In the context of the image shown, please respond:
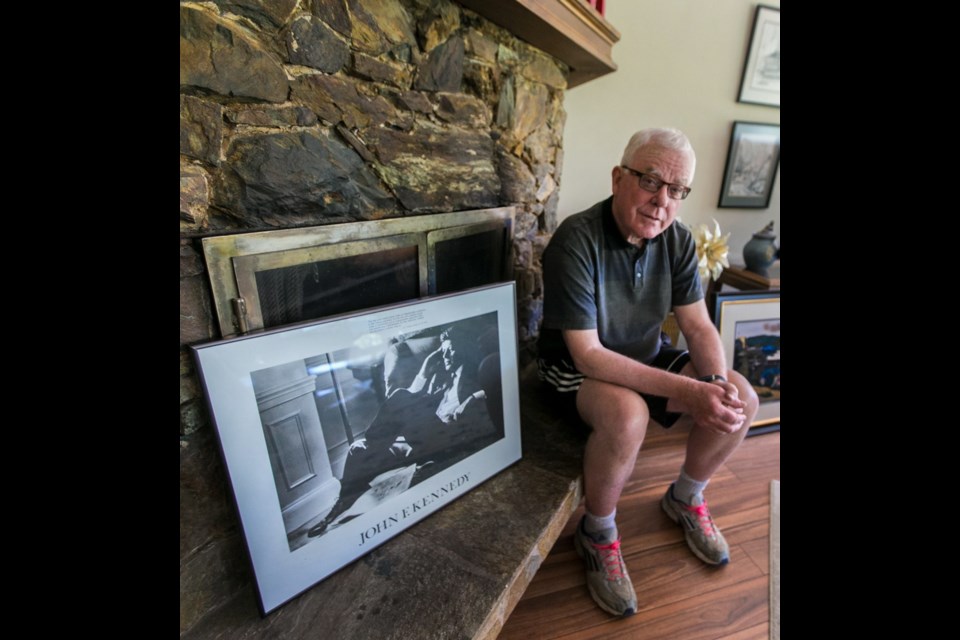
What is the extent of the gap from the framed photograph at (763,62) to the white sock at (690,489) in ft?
6.67

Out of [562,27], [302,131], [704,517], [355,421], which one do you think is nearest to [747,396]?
[704,517]

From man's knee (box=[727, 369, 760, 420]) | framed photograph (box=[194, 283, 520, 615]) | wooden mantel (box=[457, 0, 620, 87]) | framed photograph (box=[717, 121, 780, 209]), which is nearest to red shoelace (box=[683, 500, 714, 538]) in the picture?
man's knee (box=[727, 369, 760, 420])

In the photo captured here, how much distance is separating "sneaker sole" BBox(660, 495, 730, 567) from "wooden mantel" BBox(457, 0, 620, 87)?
1638mm

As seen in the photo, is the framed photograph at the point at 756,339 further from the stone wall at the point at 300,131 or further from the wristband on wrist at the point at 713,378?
the stone wall at the point at 300,131

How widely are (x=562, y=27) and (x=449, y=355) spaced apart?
42.8 inches

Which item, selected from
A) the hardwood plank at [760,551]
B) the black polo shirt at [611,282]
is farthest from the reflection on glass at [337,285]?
the hardwood plank at [760,551]

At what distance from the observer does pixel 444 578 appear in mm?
953

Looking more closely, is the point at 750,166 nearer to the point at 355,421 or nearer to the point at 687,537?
the point at 687,537

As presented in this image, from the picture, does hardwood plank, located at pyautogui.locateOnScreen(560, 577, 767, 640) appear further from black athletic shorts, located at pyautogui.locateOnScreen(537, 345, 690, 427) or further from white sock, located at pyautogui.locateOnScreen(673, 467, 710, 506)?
black athletic shorts, located at pyautogui.locateOnScreen(537, 345, 690, 427)

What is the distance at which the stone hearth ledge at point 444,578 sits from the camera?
2.78 ft

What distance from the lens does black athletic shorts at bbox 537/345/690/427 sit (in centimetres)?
132
